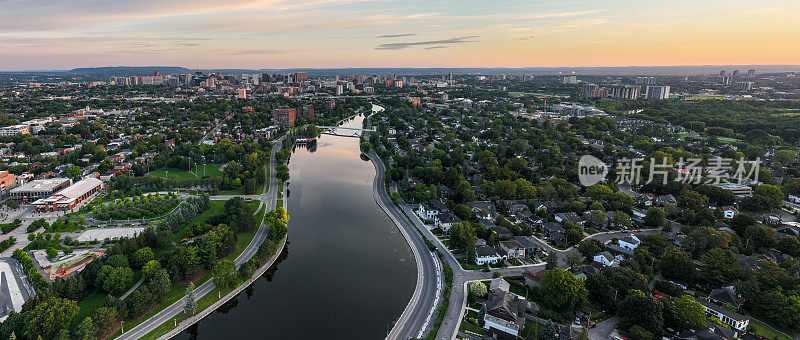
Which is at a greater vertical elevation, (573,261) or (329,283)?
(573,261)

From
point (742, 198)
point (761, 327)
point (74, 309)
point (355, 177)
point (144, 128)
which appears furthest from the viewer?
point (144, 128)

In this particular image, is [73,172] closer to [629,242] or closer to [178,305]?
[178,305]

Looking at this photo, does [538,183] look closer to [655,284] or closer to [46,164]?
[655,284]

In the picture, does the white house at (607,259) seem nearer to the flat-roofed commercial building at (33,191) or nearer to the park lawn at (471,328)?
the park lawn at (471,328)

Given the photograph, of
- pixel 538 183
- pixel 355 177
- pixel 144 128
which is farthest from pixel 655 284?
pixel 144 128

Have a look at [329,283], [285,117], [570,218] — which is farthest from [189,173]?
[570,218]

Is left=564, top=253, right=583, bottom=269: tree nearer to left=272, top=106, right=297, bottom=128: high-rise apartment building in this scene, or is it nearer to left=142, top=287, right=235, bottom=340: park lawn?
left=142, top=287, right=235, bottom=340: park lawn

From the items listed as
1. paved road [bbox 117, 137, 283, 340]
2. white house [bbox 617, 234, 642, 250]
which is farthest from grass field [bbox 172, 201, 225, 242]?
white house [bbox 617, 234, 642, 250]
